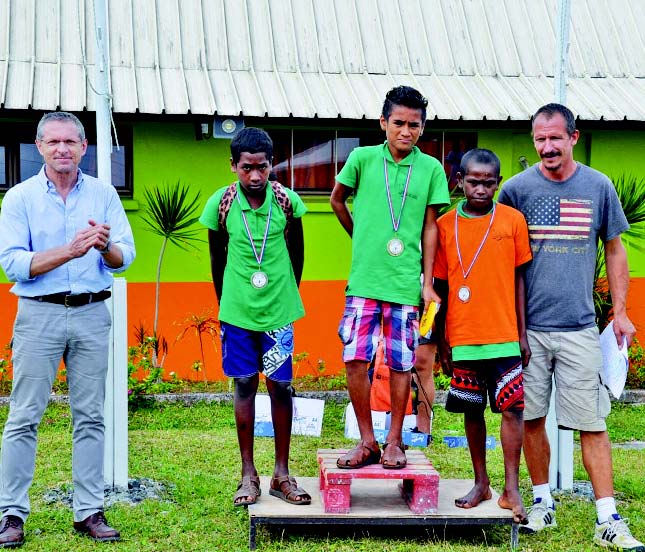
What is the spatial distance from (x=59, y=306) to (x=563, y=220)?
9.14 feet

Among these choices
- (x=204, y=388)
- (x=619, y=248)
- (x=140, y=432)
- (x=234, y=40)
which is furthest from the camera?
(x=234, y=40)

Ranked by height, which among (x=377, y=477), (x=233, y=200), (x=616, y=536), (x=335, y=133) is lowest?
(x=616, y=536)

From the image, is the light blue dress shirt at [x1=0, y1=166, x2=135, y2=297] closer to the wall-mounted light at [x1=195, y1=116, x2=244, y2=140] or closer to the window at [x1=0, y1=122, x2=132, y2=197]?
the wall-mounted light at [x1=195, y1=116, x2=244, y2=140]

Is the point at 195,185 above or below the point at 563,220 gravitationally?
above

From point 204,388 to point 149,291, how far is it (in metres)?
1.22

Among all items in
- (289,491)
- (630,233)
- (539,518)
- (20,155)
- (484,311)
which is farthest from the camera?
(630,233)

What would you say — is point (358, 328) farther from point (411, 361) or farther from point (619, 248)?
point (619, 248)

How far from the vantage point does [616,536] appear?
5.31m

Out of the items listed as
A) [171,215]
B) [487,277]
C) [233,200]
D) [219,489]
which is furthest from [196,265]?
[487,277]

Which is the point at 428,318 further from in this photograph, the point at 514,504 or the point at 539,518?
the point at 539,518

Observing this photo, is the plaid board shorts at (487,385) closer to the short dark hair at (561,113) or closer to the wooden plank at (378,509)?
the wooden plank at (378,509)

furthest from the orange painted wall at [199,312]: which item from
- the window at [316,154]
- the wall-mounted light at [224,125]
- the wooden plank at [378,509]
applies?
the wooden plank at [378,509]

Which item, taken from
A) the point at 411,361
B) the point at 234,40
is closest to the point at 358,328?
the point at 411,361

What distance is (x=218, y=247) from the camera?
18.2 ft
